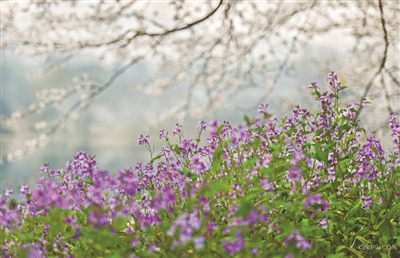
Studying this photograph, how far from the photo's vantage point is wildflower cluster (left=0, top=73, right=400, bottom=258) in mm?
2299

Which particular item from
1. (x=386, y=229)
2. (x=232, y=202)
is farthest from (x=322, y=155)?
(x=232, y=202)

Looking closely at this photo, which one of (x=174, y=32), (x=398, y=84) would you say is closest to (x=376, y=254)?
(x=174, y=32)

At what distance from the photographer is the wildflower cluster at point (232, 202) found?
230 cm

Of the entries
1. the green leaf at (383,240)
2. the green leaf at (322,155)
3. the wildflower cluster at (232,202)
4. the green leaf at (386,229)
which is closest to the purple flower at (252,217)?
the wildflower cluster at (232,202)

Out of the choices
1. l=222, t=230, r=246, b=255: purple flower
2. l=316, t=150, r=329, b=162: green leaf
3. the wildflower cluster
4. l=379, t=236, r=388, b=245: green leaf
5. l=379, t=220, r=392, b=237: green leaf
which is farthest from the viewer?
l=316, t=150, r=329, b=162: green leaf

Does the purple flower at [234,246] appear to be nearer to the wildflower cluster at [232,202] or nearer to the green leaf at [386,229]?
the wildflower cluster at [232,202]

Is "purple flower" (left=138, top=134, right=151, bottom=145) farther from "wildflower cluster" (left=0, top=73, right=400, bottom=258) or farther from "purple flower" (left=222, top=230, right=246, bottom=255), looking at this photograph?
"purple flower" (left=222, top=230, right=246, bottom=255)

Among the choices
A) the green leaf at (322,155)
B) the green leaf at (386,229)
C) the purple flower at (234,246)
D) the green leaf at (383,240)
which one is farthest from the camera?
the green leaf at (322,155)

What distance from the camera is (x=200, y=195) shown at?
236 cm

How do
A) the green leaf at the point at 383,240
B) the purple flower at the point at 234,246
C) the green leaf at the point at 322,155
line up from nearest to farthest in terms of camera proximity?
the purple flower at the point at 234,246
the green leaf at the point at 383,240
the green leaf at the point at 322,155

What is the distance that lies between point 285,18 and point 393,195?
334cm

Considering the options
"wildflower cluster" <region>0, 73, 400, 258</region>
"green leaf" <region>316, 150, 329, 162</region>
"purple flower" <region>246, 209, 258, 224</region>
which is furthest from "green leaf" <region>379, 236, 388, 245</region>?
"purple flower" <region>246, 209, 258, 224</region>

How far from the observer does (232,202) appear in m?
2.92

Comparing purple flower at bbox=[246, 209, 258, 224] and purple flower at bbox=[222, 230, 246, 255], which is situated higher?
purple flower at bbox=[246, 209, 258, 224]
